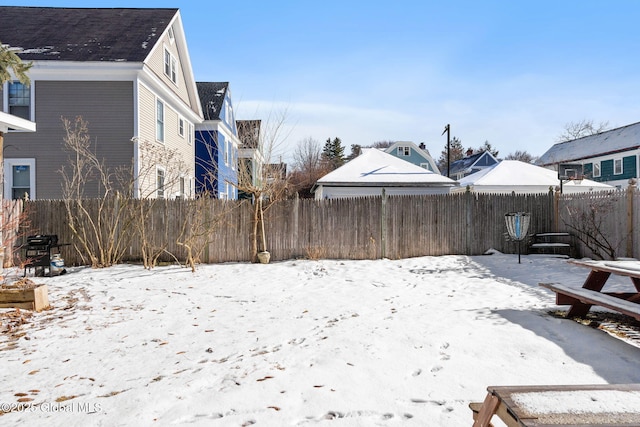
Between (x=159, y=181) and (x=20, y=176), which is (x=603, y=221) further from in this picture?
(x=20, y=176)

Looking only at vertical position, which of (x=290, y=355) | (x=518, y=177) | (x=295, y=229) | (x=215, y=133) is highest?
(x=215, y=133)

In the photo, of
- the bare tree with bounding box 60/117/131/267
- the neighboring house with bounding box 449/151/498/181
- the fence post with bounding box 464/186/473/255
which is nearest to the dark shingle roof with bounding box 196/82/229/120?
the bare tree with bounding box 60/117/131/267

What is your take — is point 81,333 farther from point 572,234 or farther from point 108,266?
point 572,234

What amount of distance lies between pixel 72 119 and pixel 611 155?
32159mm


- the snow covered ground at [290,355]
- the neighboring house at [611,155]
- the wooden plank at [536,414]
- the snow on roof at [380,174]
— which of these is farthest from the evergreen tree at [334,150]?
the wooden plank at [536,414]

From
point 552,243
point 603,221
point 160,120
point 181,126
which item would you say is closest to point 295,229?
point 552,243

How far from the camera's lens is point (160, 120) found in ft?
47.9

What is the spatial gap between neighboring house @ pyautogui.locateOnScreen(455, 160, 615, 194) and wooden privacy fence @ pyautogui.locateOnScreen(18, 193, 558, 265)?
1070cm

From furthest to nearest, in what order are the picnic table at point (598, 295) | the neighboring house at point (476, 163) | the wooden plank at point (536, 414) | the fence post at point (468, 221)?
the neighboring house at point (476, 163)
the fence post at point (468, 221)
the picnic table at point (598, 295)
the wooden plank at point (536, 414)

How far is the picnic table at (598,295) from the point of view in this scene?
416 centimetres

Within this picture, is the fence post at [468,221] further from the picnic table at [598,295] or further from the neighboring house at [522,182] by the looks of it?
the neighboring house at [522,182]

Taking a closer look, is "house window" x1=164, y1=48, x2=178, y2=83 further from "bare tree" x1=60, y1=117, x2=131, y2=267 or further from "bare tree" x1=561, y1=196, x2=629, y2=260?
"bare tree" x1=561, y1=196, x2=629, y2=260

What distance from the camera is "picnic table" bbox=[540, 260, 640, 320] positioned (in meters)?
4.16

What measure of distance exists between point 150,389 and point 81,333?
6.84 ft
